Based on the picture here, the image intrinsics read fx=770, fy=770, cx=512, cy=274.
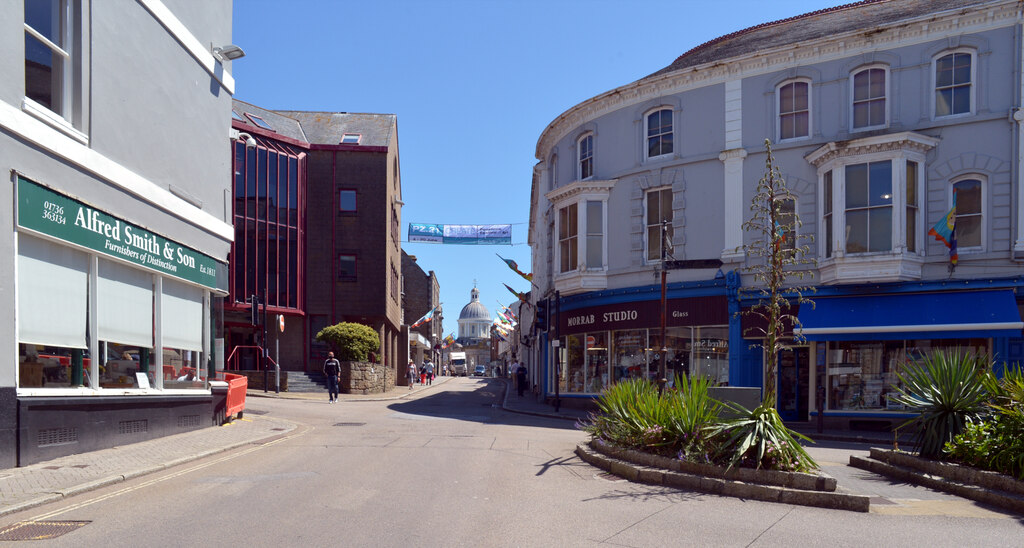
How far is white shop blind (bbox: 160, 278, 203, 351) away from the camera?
1476 centimetres

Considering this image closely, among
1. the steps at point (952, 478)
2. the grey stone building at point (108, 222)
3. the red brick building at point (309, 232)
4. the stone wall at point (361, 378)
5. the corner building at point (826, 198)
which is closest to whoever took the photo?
the steps at point (952, 478)

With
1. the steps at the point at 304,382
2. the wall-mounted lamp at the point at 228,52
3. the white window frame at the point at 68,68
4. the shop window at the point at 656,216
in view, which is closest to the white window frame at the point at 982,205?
the shop window at the point at 656,216

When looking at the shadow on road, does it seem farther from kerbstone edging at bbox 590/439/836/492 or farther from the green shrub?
kerbstone edging at bbox 590/439/836/492

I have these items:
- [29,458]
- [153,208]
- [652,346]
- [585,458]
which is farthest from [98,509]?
[652,346]

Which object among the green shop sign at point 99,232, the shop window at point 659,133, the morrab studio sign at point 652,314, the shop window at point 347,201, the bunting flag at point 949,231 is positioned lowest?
the morrab studio sign at point 652,314

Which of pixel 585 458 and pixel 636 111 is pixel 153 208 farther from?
pixel 636 111

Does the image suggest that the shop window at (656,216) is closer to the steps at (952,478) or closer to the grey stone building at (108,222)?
the grey stone building at (108,222)

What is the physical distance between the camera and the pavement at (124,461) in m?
8.34

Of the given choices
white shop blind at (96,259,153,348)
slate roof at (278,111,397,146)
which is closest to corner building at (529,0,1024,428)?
white shop blind at (96,259,153,348)

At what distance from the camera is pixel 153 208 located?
1417 centimetres

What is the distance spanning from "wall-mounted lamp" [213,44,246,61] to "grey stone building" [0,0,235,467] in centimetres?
5

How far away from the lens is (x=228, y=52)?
17.3 m

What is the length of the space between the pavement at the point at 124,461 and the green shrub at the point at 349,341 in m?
11.1

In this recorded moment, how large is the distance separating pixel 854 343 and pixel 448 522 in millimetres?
16544
